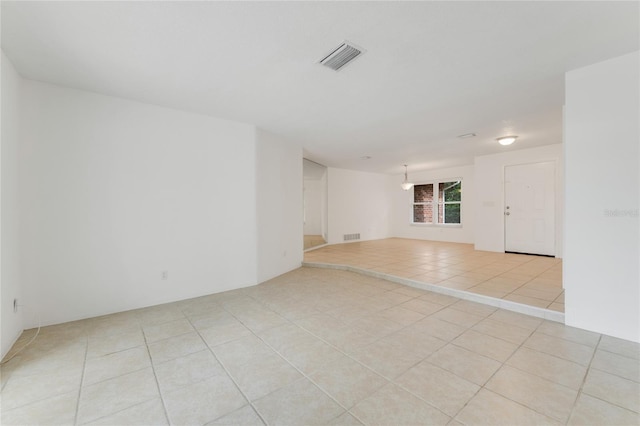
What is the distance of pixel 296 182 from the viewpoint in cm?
549

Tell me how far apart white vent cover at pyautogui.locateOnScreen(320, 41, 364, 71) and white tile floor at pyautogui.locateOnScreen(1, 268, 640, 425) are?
263 centimetres

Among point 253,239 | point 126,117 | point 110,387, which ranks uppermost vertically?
point 126,117

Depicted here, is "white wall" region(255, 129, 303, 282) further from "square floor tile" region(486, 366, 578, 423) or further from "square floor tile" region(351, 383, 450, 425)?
"square floor tile" region(486, 366, 578, 423)

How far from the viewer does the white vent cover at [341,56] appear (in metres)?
2.22

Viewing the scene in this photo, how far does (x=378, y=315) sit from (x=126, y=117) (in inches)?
157

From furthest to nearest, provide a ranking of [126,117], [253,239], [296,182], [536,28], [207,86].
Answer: [296,182] < [253,239] < [126,117] < [207,86] < [536,28]

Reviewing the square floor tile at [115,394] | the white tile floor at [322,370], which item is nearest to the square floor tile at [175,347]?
the white tile floor at [322,370]

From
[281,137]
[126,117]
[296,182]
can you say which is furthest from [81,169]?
[296,182]

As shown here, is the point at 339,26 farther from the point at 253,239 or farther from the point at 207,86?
the point at 253,239

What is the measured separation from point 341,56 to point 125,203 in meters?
3.11

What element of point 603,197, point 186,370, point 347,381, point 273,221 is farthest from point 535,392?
point 273,221

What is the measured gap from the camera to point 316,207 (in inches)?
334

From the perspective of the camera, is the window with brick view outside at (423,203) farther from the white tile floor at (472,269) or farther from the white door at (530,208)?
the white door at (530,208)

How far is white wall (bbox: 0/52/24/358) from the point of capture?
2.33m
